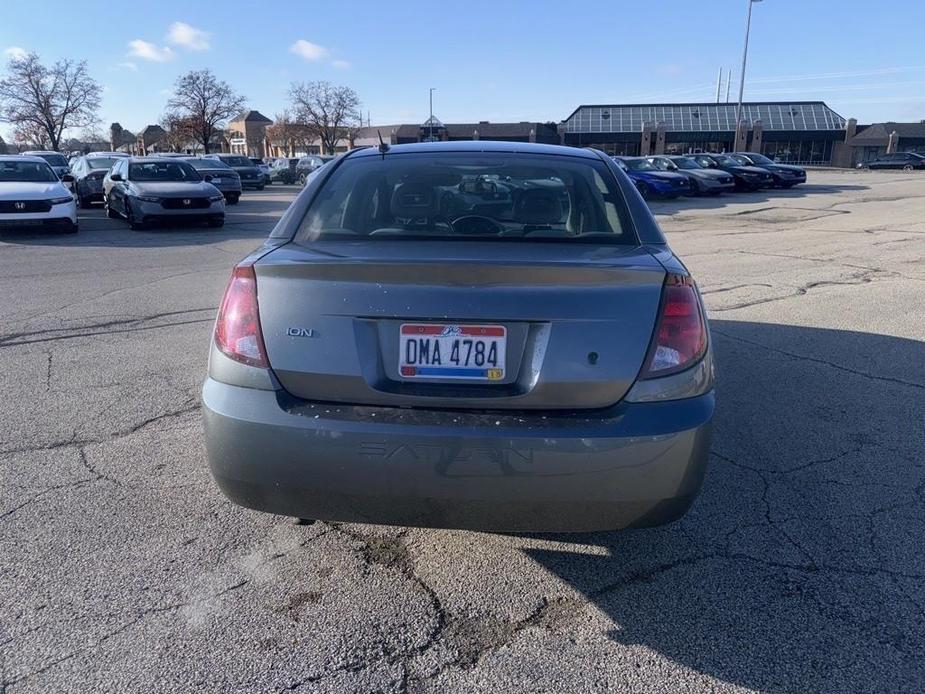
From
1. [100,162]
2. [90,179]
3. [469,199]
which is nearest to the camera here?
[469,199]

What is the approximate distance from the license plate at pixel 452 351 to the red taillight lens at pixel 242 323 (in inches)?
20.5

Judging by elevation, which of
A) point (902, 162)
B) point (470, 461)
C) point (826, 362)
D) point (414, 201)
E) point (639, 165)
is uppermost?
point (902, 162)

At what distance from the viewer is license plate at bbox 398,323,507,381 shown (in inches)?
92.4

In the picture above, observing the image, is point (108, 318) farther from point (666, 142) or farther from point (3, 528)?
point (666, 142)

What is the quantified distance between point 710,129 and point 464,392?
252 ft

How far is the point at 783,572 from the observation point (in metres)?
2.83

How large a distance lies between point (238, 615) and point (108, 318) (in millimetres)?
5429

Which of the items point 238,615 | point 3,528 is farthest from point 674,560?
point 3,528

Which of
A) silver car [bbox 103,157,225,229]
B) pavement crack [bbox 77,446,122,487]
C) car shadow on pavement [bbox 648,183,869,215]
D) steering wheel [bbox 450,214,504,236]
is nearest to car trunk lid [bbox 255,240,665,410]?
steering wheel [bbox 450,214,504,236]

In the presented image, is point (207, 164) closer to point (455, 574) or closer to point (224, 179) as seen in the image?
point (224, 179)

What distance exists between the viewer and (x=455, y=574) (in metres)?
2.81

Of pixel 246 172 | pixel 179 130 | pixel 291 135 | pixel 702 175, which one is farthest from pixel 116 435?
pixel 291 135

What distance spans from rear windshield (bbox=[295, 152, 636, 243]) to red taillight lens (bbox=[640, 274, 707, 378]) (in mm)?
542

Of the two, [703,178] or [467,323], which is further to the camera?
[703,178]
